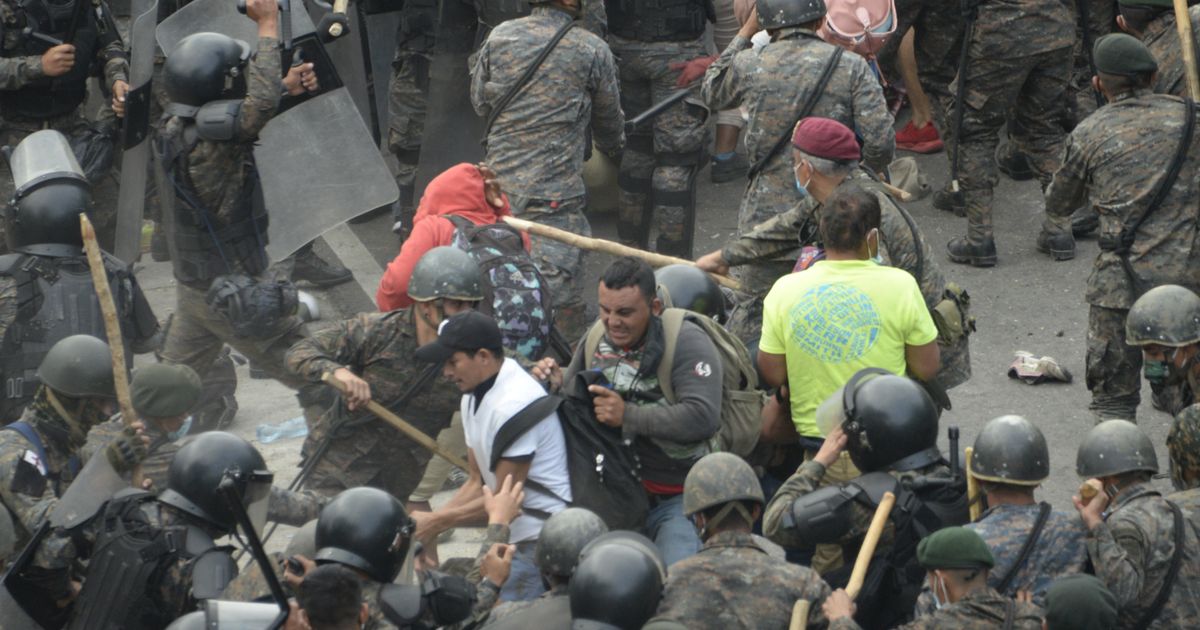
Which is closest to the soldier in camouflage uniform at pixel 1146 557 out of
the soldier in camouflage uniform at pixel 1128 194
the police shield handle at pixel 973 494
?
the police shield handle at pixel 973 494

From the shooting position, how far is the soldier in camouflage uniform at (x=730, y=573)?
479 centimetres

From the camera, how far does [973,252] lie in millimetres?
9883

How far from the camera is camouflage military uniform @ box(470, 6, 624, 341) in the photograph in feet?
28.0

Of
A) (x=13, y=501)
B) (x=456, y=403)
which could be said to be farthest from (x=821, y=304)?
(x=13, y=501)

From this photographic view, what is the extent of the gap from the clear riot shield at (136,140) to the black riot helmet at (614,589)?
485cm

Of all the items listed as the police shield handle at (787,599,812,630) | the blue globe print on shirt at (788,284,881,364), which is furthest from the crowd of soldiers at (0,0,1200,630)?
the blue globe print on shirt at (788,284,881,364)

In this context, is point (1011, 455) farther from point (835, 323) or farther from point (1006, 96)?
point (1006, 96)

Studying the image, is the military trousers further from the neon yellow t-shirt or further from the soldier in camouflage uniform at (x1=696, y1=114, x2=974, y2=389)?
the neon yellow t-shirt

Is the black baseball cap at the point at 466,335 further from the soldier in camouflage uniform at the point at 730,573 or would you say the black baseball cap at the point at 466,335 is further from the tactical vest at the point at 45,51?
the tactical vest at the point at 45,51

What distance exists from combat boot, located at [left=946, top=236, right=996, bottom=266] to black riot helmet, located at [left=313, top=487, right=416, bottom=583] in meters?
5.57

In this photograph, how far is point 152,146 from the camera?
880 centimetres

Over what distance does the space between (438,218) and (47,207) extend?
5.58ft

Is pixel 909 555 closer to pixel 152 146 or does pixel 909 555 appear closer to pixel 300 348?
pixel 300 348

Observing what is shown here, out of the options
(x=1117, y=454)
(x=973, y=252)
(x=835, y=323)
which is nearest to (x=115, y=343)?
(x=835, y=323)
